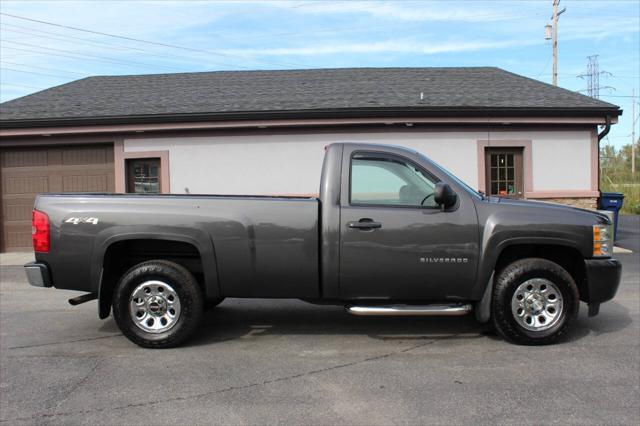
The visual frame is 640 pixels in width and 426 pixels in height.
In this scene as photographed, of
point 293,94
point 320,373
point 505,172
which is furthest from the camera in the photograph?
point 293,94

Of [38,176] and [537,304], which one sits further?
[38,176]

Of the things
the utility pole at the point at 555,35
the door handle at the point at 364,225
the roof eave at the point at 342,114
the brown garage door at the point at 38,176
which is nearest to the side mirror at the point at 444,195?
the door handle at the point at 364,225

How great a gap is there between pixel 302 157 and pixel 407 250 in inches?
309

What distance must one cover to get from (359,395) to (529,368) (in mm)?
1556

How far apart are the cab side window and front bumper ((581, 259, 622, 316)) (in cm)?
163

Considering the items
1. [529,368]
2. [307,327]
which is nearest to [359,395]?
[529,368]

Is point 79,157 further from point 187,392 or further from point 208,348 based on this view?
point 187,392

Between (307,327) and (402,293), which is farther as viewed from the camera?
(307,327)

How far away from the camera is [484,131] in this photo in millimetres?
12391

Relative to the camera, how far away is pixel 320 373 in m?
4.28

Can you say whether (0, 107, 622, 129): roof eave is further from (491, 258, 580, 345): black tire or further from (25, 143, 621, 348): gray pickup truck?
(491, 258, 580, 345): black tire

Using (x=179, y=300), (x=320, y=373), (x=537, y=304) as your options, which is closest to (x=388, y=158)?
(x=537, y=304)

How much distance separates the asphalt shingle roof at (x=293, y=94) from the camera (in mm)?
12258

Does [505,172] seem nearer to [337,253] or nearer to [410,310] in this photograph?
[410,310]
